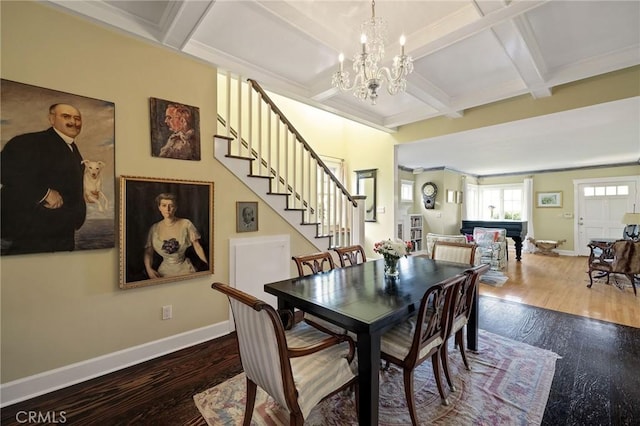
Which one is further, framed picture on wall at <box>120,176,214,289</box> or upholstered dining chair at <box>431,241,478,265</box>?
upholstered dining chair at <box>431,241,478,265</box>

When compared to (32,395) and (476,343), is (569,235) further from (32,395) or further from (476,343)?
(32,395)

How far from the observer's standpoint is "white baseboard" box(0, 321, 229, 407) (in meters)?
1.87

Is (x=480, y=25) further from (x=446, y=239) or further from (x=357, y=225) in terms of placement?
(x=446, y=239)

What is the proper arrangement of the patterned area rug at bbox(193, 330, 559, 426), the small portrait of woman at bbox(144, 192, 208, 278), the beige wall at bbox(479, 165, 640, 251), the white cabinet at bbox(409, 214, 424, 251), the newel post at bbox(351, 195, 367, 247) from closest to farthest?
the patterned area rug at bbox(193, 330, 559, 426), the small portrait of woman at bbox(144, 192, 208, 278), the newel post at bbox(351, 195, 367, 247), the white cabinet at bbox(409, 214, 424, 251), the beige wall at bbox(479, 165, 640, 251)

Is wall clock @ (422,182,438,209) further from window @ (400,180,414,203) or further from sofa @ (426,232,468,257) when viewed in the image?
sofa @ (426,232,468,257)

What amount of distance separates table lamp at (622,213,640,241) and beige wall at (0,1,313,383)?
6.77 meters

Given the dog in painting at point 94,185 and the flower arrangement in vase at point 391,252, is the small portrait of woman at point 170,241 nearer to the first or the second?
the dog in painting at point 94,185

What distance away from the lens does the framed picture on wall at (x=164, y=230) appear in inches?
88.7

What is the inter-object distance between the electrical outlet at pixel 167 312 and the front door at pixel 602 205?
10.3 meters

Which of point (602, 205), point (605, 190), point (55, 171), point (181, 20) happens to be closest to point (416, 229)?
point (602, 205)

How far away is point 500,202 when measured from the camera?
9547mm

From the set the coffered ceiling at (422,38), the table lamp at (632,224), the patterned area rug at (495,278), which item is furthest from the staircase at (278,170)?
the table lamp at (632,224)

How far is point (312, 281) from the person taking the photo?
2.11 meters

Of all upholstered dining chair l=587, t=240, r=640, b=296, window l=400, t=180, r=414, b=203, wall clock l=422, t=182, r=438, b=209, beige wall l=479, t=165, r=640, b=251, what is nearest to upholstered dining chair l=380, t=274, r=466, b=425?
upholstered dining chair l=587, t=240, r=640, b=296
